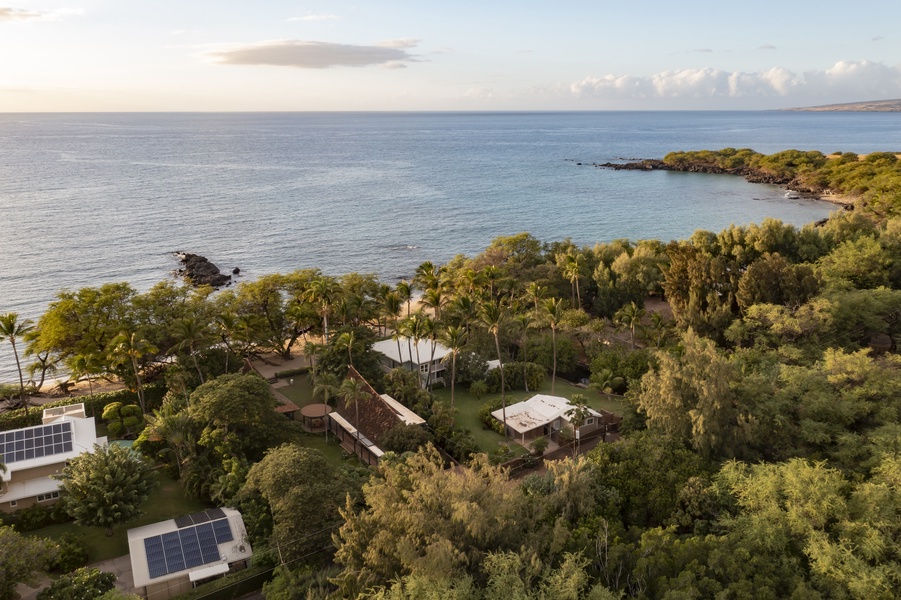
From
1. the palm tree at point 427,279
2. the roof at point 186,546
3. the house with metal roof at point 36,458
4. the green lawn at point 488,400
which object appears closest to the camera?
the roof at point 186,546

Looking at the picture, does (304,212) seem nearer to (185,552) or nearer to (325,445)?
(325,445)

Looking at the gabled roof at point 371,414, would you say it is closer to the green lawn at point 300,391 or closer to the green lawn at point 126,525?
the green lawn at point 300,391

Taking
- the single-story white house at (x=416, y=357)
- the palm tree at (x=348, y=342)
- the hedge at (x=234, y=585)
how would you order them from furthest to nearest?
the single-story white house at (x=416, y=357) → the palm tree at (x=348, y=342) → the hedge at (x=234, y=585)

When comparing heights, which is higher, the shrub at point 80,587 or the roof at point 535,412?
the shrub at point 80,587

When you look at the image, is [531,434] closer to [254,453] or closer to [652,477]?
[652,477]

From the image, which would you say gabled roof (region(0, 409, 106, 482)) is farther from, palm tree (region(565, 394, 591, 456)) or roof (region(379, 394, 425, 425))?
palm tree (region(565, 394, 591, 456))

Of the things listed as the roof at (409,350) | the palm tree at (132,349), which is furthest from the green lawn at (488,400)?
the palm tree at (132,349)
